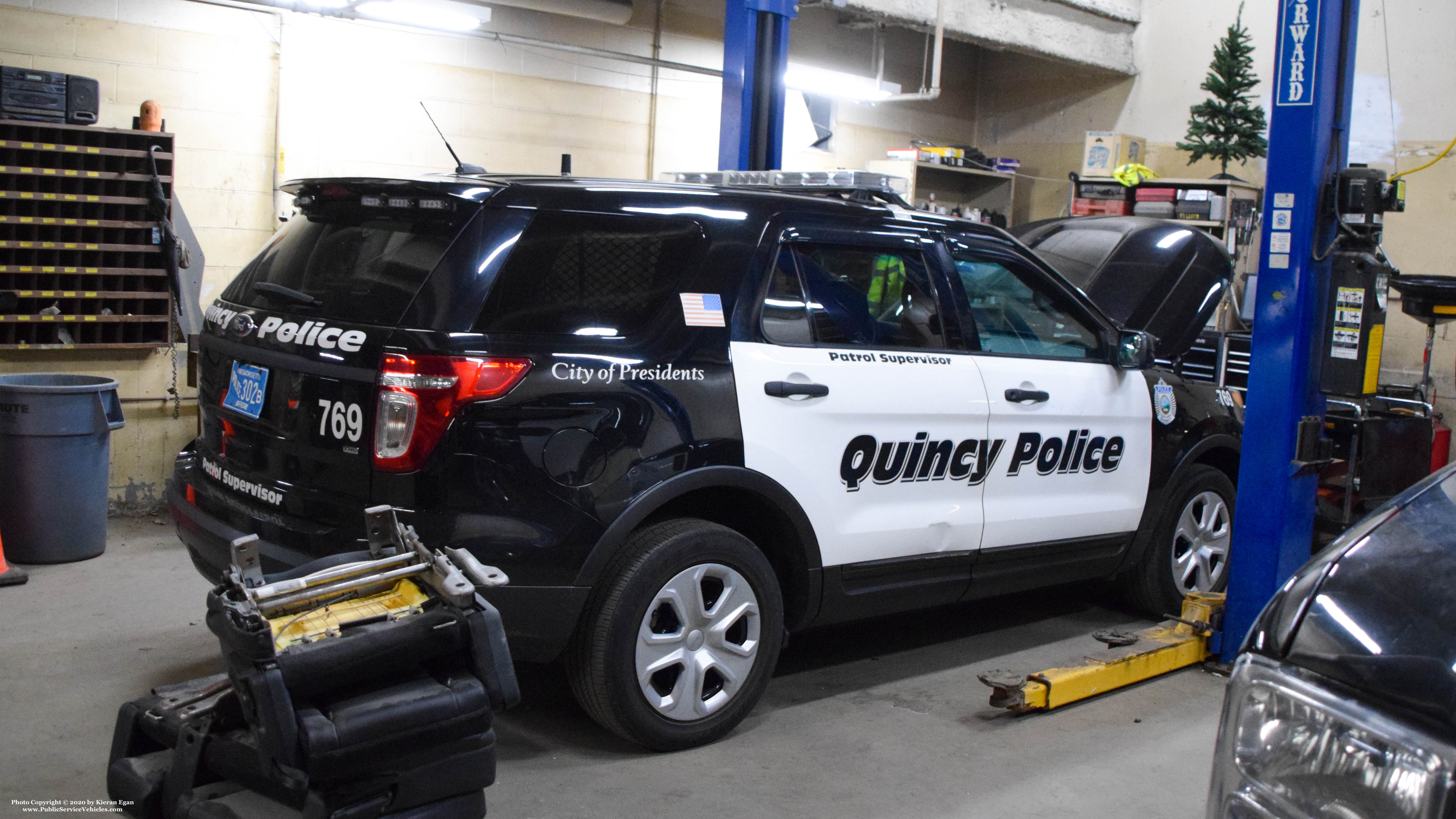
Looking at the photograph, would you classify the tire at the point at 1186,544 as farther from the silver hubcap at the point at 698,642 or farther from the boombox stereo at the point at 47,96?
the boombox stereo at the point at 47,96

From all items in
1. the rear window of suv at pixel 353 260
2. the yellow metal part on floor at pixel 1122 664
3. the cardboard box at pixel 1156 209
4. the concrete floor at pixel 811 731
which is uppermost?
the cardboard box at pixel 1156 209

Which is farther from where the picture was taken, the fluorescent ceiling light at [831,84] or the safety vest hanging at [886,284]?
the fluorescent ceiling light at [831,84]

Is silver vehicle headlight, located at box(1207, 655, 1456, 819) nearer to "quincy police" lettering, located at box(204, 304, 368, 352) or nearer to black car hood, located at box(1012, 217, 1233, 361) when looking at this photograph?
"quincy police" lettering, located at box(204, 304, 368, 352)

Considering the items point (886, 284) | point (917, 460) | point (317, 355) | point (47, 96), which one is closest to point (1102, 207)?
point (886, 284)

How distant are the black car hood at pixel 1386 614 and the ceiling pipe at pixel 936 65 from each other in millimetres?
7533

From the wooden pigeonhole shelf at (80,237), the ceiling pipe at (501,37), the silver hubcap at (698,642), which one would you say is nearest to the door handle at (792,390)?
the silver hubcap at (698,642)

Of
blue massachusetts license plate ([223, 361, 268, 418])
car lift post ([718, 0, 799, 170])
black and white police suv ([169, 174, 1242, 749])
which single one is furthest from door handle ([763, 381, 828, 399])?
car lift post ([718, 0, 799, 170])

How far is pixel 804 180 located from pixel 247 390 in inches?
78.6

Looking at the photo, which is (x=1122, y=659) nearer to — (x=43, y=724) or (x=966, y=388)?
(x=966, y=388)

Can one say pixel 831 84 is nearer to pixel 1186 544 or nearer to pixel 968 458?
pixel 1186 544

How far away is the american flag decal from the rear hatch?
64 centimetres

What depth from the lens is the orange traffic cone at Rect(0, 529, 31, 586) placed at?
4.87 m

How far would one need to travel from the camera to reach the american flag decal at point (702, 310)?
11.0ft

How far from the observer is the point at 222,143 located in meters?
6.39
